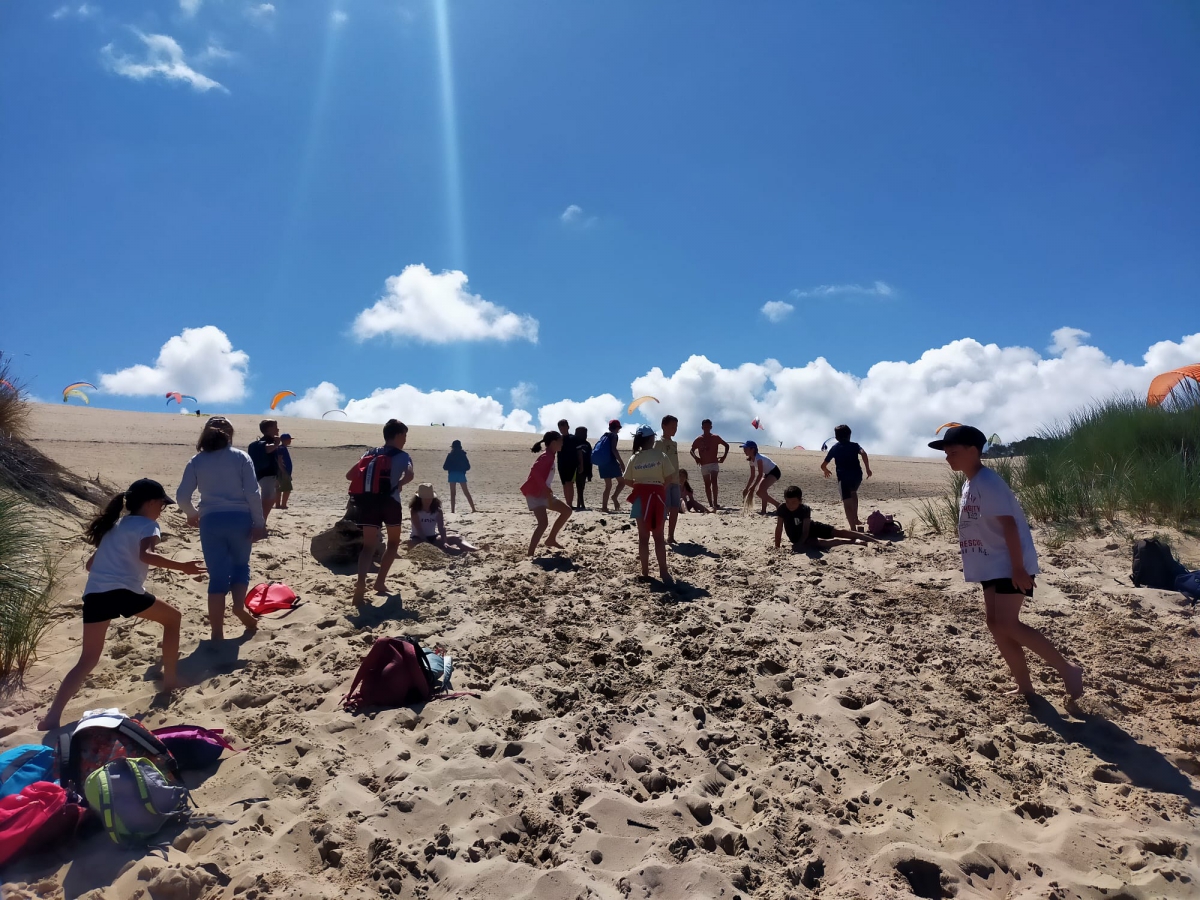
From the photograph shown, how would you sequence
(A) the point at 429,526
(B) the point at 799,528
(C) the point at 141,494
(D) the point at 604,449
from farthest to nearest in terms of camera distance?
(D) the point at 604,449 < (A) the point at 429,526 < (B) the point at 799,528 < (C) the point at 141,494

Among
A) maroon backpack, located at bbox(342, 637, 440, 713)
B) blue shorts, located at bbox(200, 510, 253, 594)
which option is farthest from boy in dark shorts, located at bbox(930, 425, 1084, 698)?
Result: blue shorts, located at bbox(200, 510, 253, 594)

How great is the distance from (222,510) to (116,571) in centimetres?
121

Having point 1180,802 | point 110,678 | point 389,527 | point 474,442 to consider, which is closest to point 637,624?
point 389,527

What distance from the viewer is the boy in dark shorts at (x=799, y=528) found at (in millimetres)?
8617

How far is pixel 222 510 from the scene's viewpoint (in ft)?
17.7

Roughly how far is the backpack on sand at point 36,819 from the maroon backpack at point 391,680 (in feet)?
5.06

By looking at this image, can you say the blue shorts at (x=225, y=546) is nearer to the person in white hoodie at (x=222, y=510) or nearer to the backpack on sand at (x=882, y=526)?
the person in white hoodie at (x=222, y=510)

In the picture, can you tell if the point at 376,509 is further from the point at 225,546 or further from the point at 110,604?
the point at 110,604

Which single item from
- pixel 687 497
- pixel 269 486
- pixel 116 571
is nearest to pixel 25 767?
pixel 116 571

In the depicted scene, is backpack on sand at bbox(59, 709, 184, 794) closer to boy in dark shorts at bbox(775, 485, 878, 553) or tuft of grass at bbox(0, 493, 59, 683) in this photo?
tuft of grass at bbox(0, 493, 59, 683)

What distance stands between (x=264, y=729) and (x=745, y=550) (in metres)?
6.07

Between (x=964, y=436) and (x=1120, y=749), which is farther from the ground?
(x=964, y=436)

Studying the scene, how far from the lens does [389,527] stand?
6574mm

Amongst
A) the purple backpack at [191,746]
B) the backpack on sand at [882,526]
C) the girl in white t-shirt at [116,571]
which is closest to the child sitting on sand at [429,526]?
the girl in white t-shirt at [116,571]
